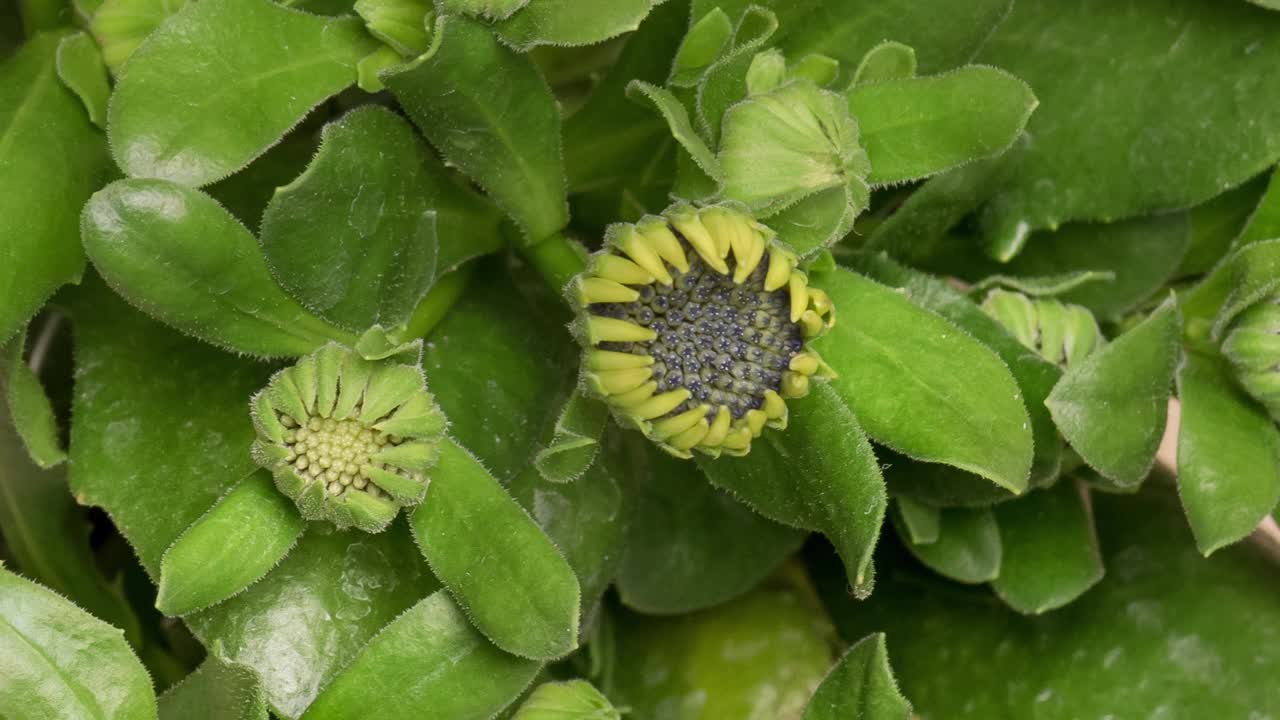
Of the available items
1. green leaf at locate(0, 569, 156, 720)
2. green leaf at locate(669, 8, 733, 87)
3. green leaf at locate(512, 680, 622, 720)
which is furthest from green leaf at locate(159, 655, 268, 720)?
green leaf at locate(669, 8, 733, 87)

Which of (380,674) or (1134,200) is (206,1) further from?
(1134,200)

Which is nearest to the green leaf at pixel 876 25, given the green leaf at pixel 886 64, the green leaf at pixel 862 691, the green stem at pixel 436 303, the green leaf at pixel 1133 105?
the green leaf at pixel 886 64

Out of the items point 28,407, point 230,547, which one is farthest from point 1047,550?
point 28,407

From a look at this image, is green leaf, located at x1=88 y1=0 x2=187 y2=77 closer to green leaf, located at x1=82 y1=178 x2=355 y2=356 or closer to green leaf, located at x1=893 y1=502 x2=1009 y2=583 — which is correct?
green leaf, located at x1=82 y1=178 x2=355 y2=356

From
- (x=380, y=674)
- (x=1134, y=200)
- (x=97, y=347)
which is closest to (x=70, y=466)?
(x=97, y=347)

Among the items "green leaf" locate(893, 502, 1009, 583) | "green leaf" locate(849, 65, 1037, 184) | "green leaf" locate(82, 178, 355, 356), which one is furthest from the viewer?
"green leaf" locate(893, 502, 1009, 583)
